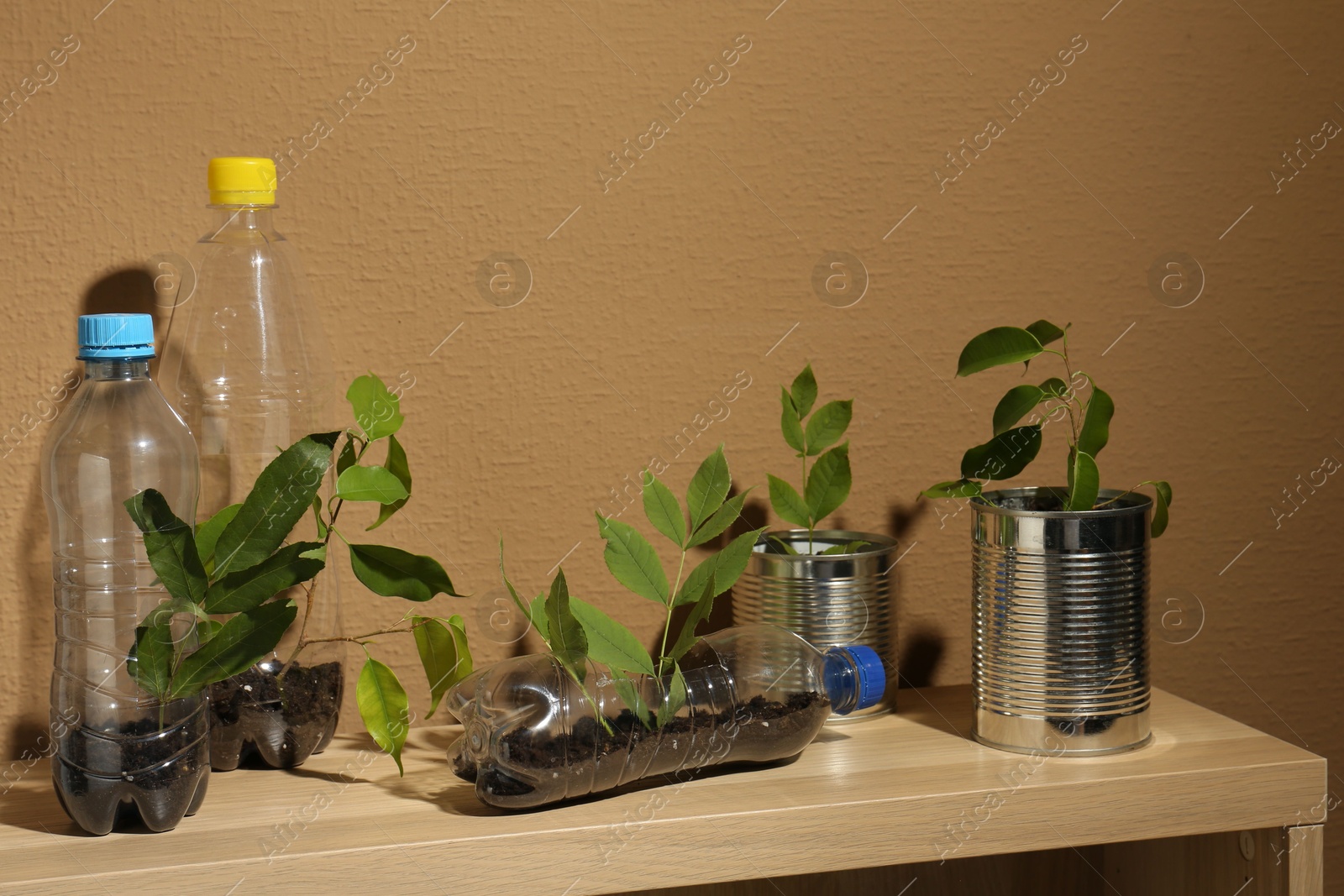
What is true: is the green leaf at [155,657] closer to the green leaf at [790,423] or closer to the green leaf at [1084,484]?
the green leaf at [790,423]

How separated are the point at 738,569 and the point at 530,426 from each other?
0.24m

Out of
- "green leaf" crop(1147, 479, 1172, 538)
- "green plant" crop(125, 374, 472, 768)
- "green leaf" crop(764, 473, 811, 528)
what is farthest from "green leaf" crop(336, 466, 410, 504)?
"green leaf" crop(1147, 479, 1172, 538)

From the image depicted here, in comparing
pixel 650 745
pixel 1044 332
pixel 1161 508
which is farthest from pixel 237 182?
pixel 1161 508

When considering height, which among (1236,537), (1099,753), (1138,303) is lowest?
(1099,753)

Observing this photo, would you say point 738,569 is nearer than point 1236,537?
Yes

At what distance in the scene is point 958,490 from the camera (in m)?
0.91

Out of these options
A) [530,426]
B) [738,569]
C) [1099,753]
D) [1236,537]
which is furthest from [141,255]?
[1236,537]

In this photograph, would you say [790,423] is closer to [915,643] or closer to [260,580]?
[915,643]

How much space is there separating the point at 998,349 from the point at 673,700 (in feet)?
1.17

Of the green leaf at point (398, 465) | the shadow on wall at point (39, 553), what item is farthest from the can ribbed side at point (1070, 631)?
the shadow on wall at point (39, 553)

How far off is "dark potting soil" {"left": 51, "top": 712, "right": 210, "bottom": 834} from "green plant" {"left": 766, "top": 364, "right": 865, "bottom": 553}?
0.49 meters

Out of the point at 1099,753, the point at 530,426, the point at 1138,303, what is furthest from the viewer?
the point at 1138,303

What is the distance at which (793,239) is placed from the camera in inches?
40.1

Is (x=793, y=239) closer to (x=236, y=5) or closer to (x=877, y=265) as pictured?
(x=877, y=265)
